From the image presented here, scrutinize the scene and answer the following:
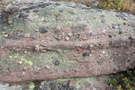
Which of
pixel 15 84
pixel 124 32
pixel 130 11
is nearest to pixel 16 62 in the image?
pixel 15 84

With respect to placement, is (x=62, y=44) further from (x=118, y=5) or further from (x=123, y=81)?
(x=118, y=5)

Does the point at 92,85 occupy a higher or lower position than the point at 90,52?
lower

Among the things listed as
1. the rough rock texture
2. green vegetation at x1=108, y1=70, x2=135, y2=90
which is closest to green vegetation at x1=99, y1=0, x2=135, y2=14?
the rough rock texture

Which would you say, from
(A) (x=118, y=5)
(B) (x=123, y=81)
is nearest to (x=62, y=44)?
(B) (x=123, y=81)

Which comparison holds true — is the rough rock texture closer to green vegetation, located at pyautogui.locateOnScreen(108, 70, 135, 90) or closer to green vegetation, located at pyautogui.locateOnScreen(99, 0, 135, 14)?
green vegetation, located at pyautogui.locateOnScreen(108, 70, 135, 90)

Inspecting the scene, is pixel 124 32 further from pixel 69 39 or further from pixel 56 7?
pixel 56 7

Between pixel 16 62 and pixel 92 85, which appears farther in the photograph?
pixel 92 85

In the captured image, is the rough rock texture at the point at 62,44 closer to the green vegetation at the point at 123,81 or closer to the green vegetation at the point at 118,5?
the green vegetation at the point at 123,81
